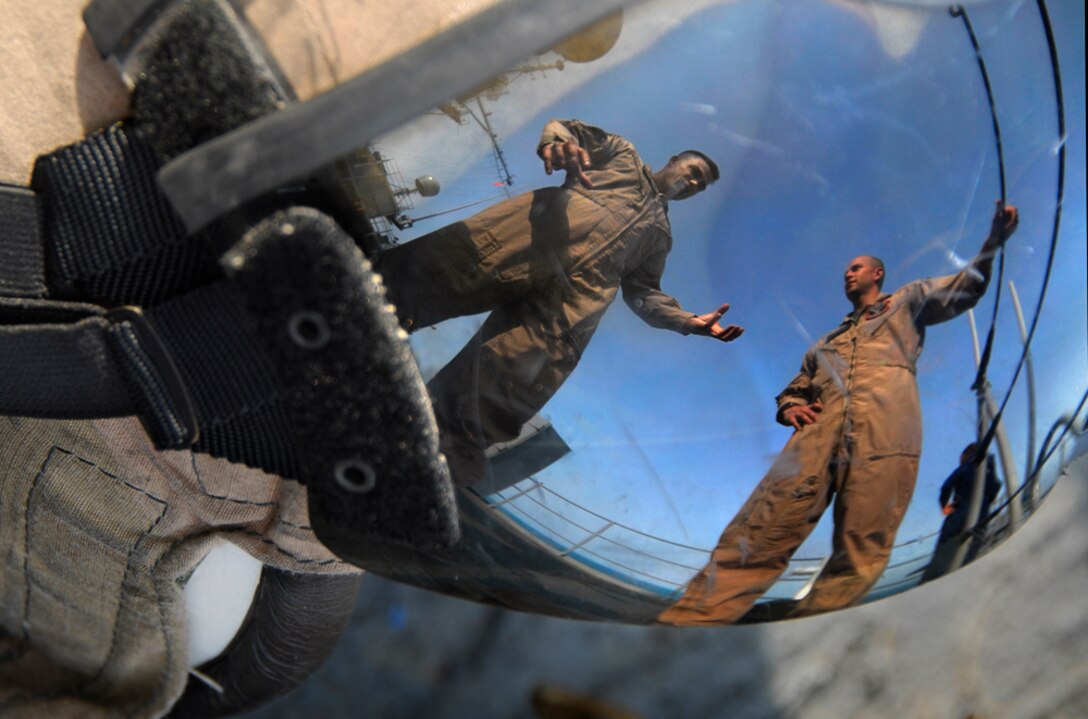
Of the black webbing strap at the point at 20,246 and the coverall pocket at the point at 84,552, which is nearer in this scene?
the black webbing strap at the point at 20,246

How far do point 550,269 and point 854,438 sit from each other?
0.25m

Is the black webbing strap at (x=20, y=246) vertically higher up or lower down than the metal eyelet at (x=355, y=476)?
higher up

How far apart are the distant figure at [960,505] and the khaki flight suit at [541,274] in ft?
0.82

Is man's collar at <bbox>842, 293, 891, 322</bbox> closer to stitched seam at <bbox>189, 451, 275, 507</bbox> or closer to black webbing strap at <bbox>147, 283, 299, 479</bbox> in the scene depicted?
black webbing strap at <bbox>147, 283, 299, 479</bbox>

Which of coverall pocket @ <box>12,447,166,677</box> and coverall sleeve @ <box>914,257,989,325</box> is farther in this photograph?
coverall pocket @ <box>12,447,166,677</box>

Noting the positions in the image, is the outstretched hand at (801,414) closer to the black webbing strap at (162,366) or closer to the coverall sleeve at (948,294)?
the coverall sleeve at (948,294)

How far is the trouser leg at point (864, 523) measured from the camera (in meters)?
0.62

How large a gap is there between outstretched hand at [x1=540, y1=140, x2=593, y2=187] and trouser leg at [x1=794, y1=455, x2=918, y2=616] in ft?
0.94

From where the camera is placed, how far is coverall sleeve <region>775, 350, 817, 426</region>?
0.59 metres

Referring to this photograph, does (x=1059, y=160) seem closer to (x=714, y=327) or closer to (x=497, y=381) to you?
(x=714, y=327)

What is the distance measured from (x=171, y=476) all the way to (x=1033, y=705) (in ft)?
4.15

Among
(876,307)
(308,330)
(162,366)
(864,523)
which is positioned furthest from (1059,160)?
(162,366)

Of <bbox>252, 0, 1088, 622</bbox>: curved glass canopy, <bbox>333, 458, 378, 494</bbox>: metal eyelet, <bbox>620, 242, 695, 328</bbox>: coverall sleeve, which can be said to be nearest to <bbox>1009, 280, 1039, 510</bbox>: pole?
<bbox>252, 0, 1088, 622</bbox>: curved glass canopy

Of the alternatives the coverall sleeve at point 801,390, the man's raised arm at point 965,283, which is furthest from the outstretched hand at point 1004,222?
the coverall sleeve at point 801,390
